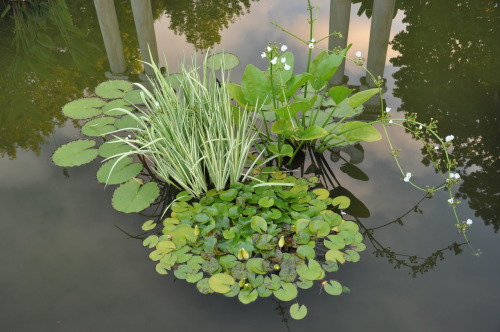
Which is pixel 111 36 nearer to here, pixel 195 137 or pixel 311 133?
pixel 195 137

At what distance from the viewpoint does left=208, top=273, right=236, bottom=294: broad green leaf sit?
1.82 m

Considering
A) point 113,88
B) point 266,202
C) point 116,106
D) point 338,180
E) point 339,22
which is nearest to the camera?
point 266,202

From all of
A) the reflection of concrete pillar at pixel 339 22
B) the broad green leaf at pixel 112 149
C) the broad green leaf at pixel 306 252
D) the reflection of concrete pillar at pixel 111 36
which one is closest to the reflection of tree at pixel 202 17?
the reflection of concrete pillar at pixel 111 36

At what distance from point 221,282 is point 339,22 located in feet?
8.30

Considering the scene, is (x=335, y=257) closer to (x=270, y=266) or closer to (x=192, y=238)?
(x=270, y=266)

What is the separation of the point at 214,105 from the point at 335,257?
40.7 inches

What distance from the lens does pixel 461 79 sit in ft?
10.4

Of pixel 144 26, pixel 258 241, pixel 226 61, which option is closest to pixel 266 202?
pixel 258 241

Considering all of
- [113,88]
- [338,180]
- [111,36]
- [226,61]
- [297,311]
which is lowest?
[297,311]

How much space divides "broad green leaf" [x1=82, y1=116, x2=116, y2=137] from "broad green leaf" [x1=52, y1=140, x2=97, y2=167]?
68 mm

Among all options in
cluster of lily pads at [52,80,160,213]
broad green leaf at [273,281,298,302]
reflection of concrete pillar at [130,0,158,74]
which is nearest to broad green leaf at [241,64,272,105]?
cluster of lily pads at [52,80,160,213]

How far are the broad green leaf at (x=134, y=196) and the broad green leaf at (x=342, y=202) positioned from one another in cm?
97

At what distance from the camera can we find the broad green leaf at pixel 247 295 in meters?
1.79

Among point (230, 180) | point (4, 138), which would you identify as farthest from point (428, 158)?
point (4, 138)
